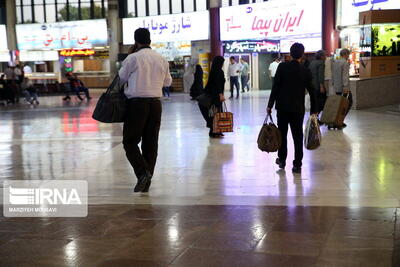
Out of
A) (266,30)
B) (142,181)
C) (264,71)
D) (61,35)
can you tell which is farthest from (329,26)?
(61,35)

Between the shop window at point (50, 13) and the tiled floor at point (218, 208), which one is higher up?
the shop window at point (50, 13)

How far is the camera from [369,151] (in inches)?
353

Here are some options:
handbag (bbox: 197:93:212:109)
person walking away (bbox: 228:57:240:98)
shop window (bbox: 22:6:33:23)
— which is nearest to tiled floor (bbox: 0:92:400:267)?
handbag (bbox: 197:93:212:109)

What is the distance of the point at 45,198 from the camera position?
6.54 metres

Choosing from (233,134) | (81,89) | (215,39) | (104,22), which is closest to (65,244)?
(233,134)

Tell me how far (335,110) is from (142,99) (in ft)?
18.4

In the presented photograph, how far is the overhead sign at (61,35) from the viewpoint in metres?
37.5

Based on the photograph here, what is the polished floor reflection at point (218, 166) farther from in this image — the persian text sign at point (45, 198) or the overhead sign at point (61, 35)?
the overhead sign at point (61, 35)

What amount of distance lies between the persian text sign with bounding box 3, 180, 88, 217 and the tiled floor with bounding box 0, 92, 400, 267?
0.20 m

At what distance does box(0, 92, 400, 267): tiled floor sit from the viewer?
4.37 m

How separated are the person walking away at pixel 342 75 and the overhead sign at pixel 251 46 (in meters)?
13.9

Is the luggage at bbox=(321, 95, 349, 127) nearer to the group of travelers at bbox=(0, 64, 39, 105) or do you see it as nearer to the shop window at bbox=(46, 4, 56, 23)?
the group of travelers at bbox=(0, 64, 39, 105)

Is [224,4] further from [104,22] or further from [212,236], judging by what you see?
[212,236]

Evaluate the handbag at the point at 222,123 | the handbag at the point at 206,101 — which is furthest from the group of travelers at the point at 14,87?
the handbag at the point at 222,123
